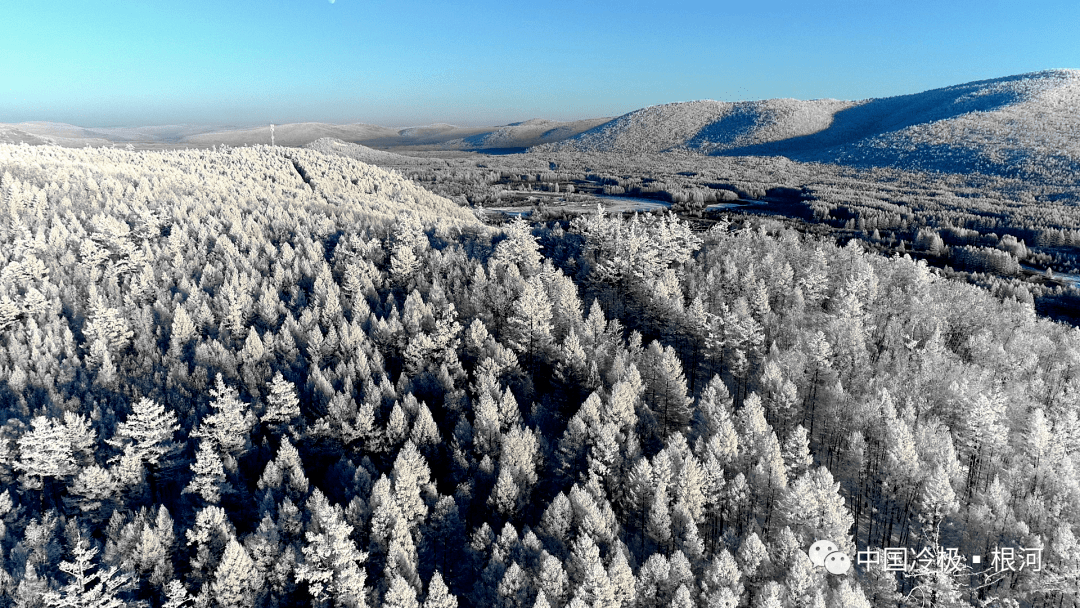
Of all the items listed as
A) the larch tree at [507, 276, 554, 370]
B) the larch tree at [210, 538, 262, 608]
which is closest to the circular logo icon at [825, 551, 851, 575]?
the larch tree at [507, 276, 554, 370]

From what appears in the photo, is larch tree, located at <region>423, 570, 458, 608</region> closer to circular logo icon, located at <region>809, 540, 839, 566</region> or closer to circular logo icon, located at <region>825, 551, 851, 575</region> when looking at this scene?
circular logo icon, located at <region>809, 540, 839, 566</region>

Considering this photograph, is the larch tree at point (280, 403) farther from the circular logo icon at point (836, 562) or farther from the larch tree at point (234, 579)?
the circular logo icon at point (836, 562)

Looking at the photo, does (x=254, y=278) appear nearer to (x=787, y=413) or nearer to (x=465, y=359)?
(x=465, y=359)

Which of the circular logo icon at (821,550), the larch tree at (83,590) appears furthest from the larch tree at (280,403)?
the circular logo icon at (821,550)

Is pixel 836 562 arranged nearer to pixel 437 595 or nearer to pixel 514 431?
pixel 514 431

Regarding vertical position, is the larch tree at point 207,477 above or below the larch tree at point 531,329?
below

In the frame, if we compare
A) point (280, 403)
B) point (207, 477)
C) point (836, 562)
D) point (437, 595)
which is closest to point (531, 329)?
point (280, 403)
